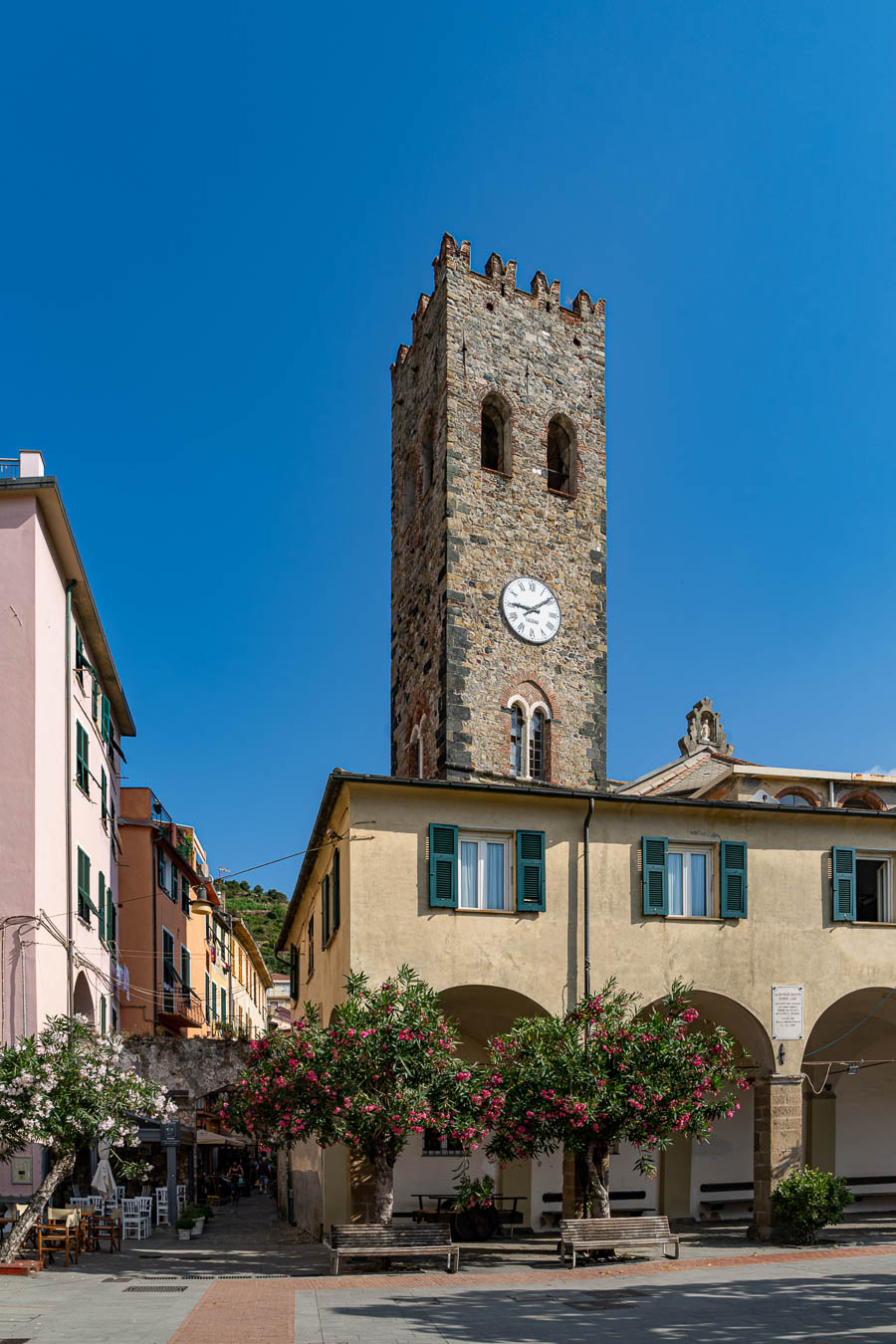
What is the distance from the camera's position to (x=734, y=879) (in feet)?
69.2

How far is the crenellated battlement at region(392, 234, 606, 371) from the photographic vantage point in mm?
35844

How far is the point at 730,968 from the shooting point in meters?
20.9

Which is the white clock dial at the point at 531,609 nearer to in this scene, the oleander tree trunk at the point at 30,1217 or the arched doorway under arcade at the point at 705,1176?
the arched doorway under arcade at the point at 705,1176

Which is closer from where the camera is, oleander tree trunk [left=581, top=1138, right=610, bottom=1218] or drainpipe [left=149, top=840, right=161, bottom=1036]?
oleander tree trunk [left=581, top=1138, right=610, bottom=1218]

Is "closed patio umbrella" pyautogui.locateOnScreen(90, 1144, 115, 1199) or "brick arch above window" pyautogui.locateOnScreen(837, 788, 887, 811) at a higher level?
"brick arch above window" pyautogui.locateOnScreen(837, 788, 887, 811)

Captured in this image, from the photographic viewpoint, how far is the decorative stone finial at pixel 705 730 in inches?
1610

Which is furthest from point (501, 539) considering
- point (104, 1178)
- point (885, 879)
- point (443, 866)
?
point (104, 1178)

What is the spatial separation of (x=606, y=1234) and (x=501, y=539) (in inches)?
795

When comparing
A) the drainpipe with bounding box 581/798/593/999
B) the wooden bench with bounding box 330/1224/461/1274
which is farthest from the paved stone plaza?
the drainpipe with bounding box 581/798/593/999

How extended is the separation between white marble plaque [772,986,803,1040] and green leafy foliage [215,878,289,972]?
66.3m

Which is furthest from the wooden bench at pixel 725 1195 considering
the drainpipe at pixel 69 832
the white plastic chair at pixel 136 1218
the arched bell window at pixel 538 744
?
the drainpipe at pixel 69 832

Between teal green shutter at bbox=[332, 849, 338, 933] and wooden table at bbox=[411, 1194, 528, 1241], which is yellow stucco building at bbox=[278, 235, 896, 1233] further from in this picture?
wooden table at bbox=[411, 1194, 528, 1241]

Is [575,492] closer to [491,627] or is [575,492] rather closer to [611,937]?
[491,627]

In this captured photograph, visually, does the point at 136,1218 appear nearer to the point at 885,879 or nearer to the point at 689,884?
the point at 689,884
